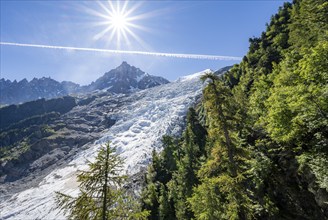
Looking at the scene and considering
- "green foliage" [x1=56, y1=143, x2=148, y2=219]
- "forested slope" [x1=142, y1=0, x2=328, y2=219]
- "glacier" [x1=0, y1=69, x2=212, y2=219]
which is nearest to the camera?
"green foliage" [x1=56, y1=143, x2=148, y2=219]

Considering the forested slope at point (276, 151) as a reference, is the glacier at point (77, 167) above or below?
below

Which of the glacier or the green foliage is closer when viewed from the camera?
the green foliage

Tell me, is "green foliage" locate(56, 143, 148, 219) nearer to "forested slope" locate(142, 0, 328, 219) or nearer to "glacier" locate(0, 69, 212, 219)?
"forested slope" locate(142, 0, 328, 219)

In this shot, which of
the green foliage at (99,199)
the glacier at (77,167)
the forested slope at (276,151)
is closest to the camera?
the green foliage at (99,199)

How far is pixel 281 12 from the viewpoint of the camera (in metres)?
86.4

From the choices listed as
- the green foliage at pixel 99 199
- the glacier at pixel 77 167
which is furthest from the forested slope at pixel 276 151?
the glacier at pixel 77 167

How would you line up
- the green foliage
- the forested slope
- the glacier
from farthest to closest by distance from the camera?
1. the glacier
2. the forested slope
3. the green foliage

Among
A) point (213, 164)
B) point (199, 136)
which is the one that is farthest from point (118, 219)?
point (199, 136)

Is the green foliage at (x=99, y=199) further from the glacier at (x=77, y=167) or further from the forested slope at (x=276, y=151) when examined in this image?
the glacier at (x=77, y=167)

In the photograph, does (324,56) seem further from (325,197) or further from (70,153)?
(70,153)

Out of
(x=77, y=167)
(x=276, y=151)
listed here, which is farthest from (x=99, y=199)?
(x=77, y=167)

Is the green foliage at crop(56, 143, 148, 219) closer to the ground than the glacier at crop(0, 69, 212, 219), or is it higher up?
higher up

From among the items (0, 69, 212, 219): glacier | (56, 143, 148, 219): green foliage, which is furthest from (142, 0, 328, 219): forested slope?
(0, 69, 212, 219): glacier

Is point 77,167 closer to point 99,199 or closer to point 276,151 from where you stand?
point 276,151
